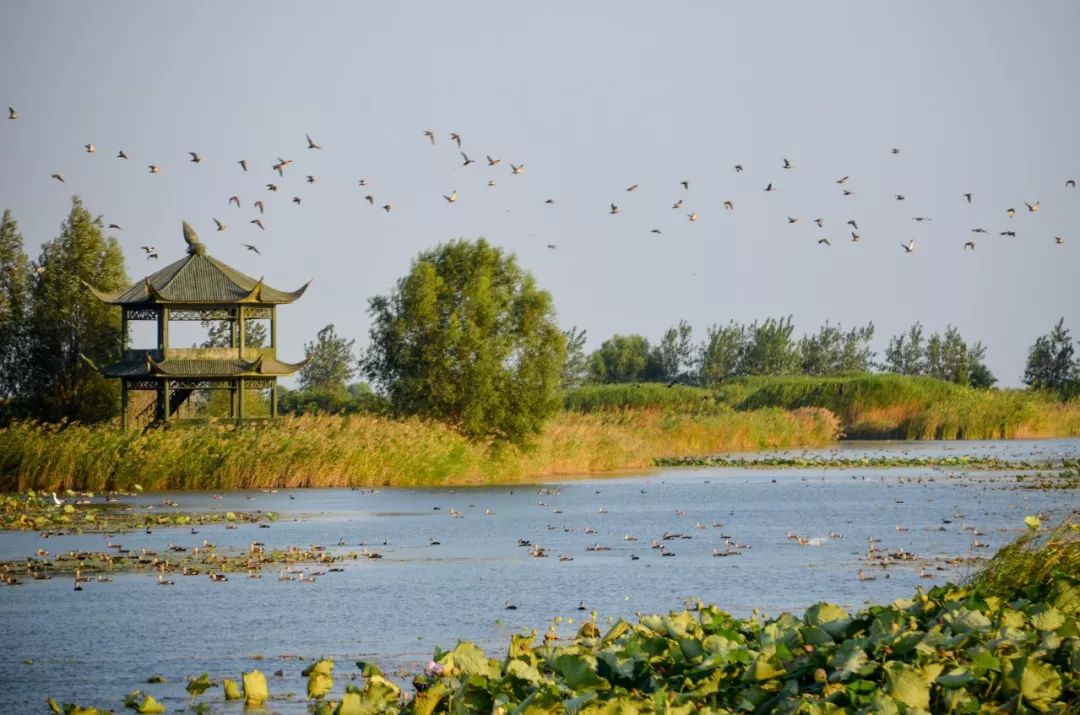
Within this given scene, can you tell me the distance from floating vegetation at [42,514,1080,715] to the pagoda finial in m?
46.5

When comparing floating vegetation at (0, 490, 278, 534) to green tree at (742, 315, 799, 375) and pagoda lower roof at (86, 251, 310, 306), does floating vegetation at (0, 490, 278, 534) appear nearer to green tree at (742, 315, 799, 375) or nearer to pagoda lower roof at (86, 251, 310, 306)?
pagoda lower roof at (86, 251, 310, 306)

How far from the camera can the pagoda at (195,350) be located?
54.3 meters

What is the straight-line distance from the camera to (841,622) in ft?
41.2

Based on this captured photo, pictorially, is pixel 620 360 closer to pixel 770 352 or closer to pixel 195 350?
pixel 770 352

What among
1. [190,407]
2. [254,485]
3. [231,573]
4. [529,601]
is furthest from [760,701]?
[190,407]

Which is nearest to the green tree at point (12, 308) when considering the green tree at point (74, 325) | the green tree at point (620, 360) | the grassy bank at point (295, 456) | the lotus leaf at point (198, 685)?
the green tree at point (74, 325)

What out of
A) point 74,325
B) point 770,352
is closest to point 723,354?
point 770,352

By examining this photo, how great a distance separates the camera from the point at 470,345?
56.7 m

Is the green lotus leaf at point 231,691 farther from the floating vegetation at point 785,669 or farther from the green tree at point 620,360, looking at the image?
the green tree at point 620,360

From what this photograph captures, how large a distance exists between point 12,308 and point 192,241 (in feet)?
57.6

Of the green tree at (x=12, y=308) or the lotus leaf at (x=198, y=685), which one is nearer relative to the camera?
the lotus leaf at (x=198, y=685)

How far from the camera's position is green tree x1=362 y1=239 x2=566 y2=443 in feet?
183

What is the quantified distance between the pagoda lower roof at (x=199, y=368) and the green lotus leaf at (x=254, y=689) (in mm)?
41935

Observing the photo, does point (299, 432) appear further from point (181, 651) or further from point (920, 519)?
point (181, 651)
